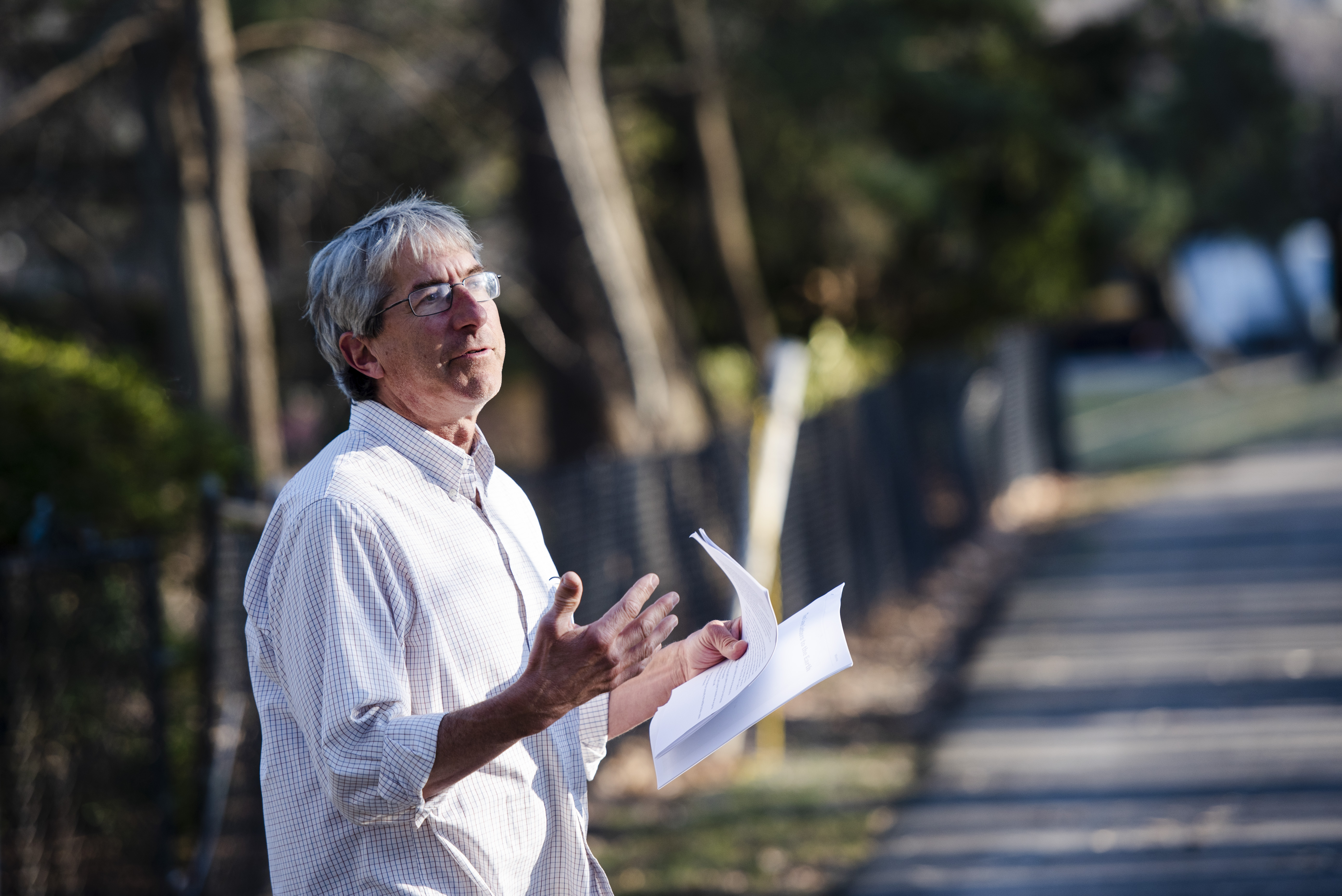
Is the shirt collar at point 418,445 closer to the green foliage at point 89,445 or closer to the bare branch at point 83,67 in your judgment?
the green foliage at point 89,445

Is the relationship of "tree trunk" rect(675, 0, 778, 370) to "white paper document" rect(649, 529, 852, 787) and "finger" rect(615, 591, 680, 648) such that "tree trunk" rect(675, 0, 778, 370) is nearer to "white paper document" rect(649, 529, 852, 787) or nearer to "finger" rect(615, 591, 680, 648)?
"white paper document" rect(649, 529, 852, 787)

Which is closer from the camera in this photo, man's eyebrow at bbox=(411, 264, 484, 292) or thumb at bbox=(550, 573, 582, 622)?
thumb at bbox=(550, 573, 582, 622)

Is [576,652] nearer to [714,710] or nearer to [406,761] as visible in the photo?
[406,761]

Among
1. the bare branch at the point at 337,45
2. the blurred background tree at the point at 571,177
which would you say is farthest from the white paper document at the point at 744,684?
the bare branch at the point at 337,45

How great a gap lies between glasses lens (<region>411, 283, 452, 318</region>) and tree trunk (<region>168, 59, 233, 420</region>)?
5.88m

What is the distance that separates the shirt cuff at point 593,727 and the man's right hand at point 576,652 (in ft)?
1.64

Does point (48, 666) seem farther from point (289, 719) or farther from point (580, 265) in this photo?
point (580, 265)

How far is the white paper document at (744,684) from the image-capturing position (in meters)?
2.18

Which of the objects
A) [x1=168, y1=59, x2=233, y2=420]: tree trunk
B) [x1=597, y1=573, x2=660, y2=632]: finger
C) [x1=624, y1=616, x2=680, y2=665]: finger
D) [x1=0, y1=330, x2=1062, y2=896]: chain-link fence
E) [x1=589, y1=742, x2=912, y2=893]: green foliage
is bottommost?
[x1=589, y1=742, x2=912, y2=893]: green foliage

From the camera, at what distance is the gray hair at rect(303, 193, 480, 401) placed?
6.95ft

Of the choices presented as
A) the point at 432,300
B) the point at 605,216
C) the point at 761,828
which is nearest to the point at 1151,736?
the point at 761,828

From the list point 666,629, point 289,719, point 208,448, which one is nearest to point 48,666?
point 208,448

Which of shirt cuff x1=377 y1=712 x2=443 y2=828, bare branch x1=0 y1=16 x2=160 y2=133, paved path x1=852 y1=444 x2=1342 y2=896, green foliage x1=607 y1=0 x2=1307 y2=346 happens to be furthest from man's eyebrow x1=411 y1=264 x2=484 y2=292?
green foliage x1=607 y1=0 x2=1307 y2=346

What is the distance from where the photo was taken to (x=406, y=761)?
183 cm
